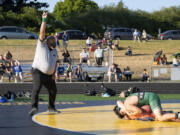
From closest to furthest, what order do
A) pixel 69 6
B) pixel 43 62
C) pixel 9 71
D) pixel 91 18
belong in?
1. pixel 43 62
2. pixel 9 71
3. pixel 91 18
4. pixel 69 6

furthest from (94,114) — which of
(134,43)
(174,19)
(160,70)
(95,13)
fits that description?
(174,19)

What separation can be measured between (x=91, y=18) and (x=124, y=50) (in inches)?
1124

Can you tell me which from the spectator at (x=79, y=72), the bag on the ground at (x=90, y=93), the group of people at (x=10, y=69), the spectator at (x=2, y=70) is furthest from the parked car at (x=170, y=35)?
the bag on the ground at (x=90, y=93)

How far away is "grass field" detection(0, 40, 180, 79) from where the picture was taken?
89.6 feet

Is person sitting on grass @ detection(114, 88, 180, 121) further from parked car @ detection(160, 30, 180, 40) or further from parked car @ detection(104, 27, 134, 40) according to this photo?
parked car @ detection(160, 30, 180, 40)

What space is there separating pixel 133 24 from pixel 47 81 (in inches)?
2359

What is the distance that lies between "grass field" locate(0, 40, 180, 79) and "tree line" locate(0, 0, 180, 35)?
1547 cm

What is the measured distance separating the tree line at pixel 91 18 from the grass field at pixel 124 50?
15.5 metres

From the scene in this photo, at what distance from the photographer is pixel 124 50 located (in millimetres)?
36531

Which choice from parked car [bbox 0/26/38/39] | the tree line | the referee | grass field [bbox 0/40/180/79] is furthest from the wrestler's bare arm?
the tree line

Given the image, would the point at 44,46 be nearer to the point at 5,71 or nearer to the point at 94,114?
the point at 94,114

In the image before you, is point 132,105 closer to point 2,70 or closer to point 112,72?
point 2,70

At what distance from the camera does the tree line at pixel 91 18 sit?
2147 inches

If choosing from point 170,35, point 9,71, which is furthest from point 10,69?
point 170,35
